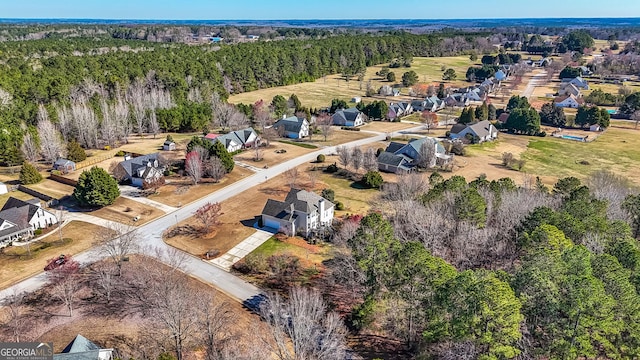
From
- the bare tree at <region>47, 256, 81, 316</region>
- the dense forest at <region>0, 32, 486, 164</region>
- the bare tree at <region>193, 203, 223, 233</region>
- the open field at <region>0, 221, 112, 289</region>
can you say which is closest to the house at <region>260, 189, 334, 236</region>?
the bare tree at <region>193, 203, 223, 233</region>

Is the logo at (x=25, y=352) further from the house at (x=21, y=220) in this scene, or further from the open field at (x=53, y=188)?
the open field at (x=53, y=188)

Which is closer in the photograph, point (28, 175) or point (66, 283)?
point (66, 283)

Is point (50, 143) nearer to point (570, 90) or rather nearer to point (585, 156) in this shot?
point (585, 156)

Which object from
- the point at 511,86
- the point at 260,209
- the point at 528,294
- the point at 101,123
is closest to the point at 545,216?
the point at 528,294

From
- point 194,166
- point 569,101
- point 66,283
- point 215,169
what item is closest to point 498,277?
point 66,283

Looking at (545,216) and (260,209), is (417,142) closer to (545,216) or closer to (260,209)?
(260,209)

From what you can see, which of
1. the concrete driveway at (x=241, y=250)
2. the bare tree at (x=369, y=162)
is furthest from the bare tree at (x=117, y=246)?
the bare tree at (x=369, y=162)
